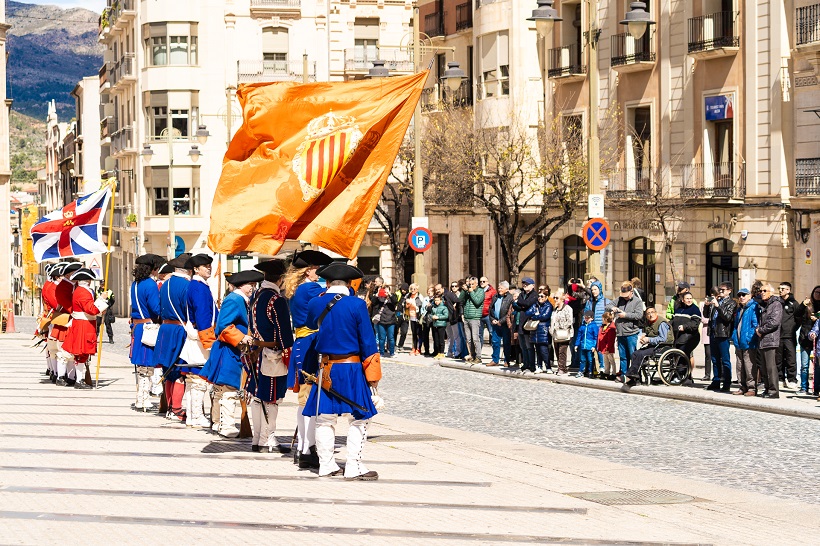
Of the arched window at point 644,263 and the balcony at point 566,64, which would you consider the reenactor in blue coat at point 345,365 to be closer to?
the arched window at point 644,263

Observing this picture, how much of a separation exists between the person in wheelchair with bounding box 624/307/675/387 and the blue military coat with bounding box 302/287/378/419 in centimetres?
1132

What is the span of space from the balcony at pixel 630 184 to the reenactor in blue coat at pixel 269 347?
87.3 ft

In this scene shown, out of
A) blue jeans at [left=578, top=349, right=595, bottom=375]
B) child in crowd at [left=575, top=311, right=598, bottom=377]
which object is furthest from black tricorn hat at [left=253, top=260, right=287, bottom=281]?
blue jeans at [left=578, top=349, right=595, bottom=375]

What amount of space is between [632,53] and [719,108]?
4.25 meters

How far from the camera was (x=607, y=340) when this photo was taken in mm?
25734

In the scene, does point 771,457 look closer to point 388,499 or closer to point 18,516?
point 388,499

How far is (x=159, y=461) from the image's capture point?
1498cm

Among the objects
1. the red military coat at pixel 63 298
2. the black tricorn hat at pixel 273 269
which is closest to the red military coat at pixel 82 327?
the red military coat at pixel 63 298

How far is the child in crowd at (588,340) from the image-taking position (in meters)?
26.3

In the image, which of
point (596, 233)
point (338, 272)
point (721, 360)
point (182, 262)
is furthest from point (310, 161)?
point (596, 233)

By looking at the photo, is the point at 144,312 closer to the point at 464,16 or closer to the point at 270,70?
the point at 464,16

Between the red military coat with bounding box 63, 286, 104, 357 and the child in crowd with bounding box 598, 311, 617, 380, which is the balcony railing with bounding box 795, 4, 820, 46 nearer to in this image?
the child in crowd with bounding box 598, 311, 617, 380

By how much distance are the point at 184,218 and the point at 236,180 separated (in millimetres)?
52740

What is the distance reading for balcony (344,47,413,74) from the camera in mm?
65375
